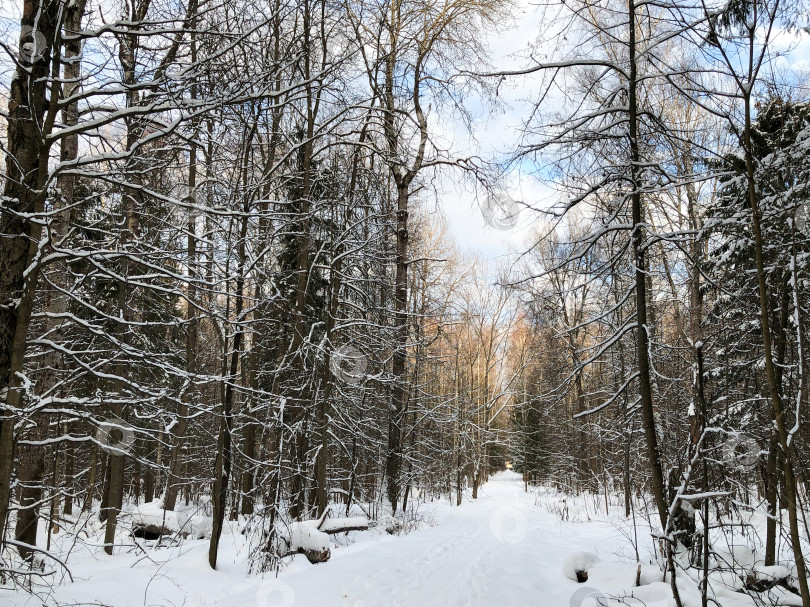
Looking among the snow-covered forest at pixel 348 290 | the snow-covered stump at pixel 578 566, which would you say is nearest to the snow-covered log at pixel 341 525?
the snow-covered forest at pixel 348 290

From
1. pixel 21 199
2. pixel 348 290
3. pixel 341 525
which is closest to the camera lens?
pixel 21 199

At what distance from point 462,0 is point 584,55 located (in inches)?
287

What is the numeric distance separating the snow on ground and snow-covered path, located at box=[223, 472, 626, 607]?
0.04ft

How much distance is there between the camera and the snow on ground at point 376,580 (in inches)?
187

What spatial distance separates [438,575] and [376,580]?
1.10 meters

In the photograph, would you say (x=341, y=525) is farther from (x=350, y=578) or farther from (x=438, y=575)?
(x=350, y=578)

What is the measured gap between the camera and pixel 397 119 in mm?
11852

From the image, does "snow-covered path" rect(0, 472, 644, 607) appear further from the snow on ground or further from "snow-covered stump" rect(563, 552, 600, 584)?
"snow-covered stump" rect(563, 552, 600, 584)

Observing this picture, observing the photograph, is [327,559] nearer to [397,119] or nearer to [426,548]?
[426,548]

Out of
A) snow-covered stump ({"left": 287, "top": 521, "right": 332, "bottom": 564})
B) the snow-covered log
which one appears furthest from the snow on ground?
the snow-covered log

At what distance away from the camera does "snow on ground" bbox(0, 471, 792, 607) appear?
15.6 feet

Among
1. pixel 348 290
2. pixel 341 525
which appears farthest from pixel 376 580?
pixel 348 290

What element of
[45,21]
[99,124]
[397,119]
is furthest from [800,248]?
[397,119]

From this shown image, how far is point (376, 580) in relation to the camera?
5965mm
